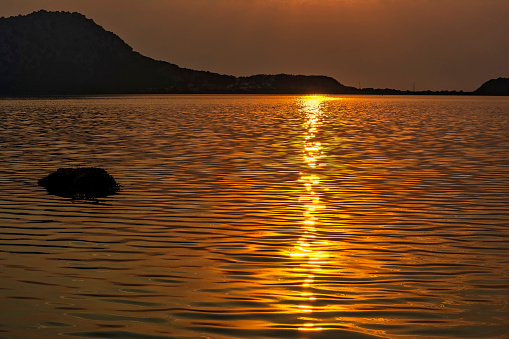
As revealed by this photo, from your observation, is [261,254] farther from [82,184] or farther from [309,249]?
[82,184]

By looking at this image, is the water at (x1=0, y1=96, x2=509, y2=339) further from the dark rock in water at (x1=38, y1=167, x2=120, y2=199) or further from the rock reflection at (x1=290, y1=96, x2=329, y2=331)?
the dark rock in water at (x1=38, y1=167, x2=120, y2=199)

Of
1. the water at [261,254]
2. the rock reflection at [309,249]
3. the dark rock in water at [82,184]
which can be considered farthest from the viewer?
the dark rock in water at [82,184]

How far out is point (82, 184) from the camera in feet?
85.3

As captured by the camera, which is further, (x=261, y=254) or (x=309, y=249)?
(x=309, y=249)

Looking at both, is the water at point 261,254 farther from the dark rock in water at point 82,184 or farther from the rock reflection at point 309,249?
the dark rock in water at point 82,184

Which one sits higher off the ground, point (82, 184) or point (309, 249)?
point (309, 249)

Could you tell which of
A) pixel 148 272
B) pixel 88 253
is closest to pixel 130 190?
pixel 88 253

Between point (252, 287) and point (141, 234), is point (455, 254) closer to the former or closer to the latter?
point (252, 287)

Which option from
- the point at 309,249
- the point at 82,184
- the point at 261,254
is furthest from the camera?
the point at 82,184

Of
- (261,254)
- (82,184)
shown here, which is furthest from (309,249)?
(82,184)

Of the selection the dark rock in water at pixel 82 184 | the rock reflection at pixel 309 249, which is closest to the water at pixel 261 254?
the rock reflection at pixel 309 249

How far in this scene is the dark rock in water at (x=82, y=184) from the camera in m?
25.7

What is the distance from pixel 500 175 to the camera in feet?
100

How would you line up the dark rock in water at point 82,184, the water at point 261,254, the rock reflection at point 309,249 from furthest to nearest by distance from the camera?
1. the dark rock in water at point 82,184
2. the rock reflection at point 309,249
3. the water at point 261,254
